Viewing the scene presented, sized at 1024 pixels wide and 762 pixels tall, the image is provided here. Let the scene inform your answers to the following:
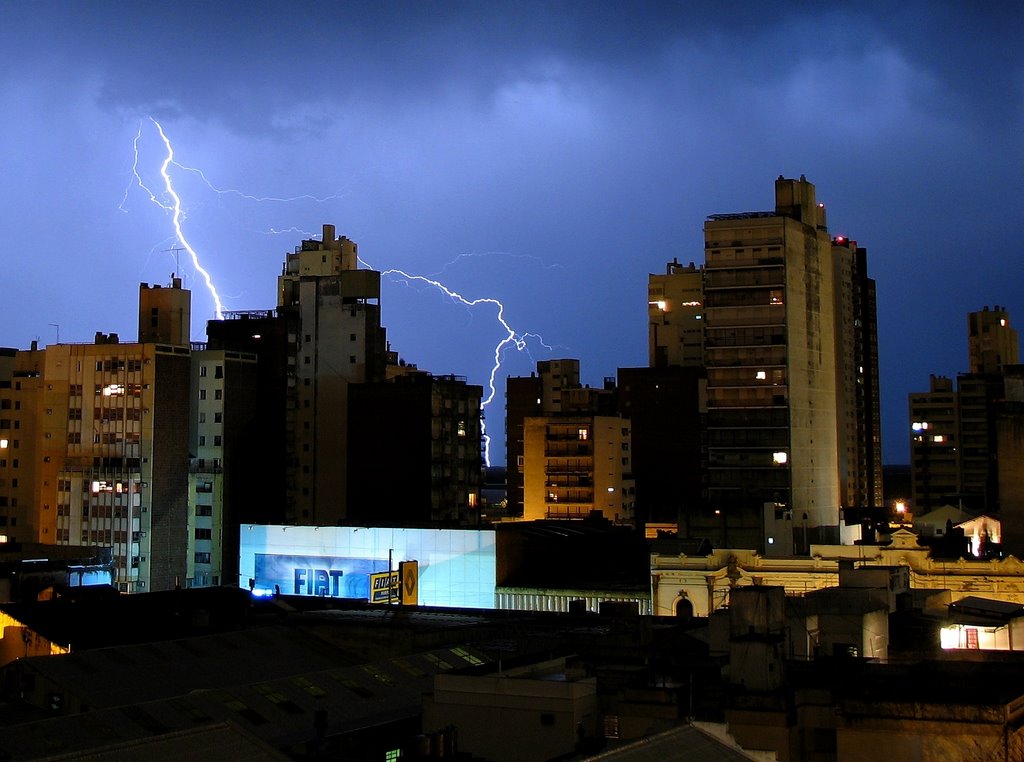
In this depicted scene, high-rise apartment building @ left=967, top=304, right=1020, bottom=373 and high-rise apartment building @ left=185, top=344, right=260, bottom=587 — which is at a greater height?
high-rise apartment building @ left=967, top=304, right=1020, bottom=373

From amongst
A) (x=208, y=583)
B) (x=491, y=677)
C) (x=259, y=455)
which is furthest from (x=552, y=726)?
(x=259, y=455)

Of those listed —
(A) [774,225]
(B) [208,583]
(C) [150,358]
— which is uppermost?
(A) [774,225]

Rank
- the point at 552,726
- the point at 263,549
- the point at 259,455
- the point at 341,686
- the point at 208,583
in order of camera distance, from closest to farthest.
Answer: the point at 552,726
the point at 341,686
the point at 263,549
the point at 208,583
the point at 259,455

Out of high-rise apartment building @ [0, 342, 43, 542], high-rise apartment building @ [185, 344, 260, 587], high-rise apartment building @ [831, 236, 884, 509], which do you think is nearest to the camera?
high-rise apartment building @ [185, 344, 260, 587]

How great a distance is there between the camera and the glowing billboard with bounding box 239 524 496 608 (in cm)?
8519

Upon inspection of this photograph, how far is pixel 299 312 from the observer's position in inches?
5025

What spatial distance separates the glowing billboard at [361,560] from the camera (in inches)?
3354

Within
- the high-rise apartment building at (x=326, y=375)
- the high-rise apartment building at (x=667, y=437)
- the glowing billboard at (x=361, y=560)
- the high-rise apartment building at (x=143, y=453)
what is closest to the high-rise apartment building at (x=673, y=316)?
the high-rise apartment building at (x=667, y=437)

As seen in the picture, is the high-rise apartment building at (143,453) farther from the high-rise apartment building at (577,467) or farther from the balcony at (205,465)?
the high-rise apartment building at (577,467)

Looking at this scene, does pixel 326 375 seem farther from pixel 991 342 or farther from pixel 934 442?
pixel 991 342

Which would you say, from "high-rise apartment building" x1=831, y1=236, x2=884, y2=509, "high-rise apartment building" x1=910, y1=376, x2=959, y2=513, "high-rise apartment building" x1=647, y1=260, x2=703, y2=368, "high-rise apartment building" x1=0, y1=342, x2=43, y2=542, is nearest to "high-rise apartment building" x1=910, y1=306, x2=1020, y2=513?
"high-rise apartment building" x1=910, y1=376, x2=959, y2=513

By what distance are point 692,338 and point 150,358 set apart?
63.2 meters

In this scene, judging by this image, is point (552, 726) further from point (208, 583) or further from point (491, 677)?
point (208, 583)

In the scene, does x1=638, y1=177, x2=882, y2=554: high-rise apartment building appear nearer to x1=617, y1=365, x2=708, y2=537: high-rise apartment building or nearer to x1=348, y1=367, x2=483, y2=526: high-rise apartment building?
x1=617, y1=365, x2=708, y2=537: high-rise apartment building
